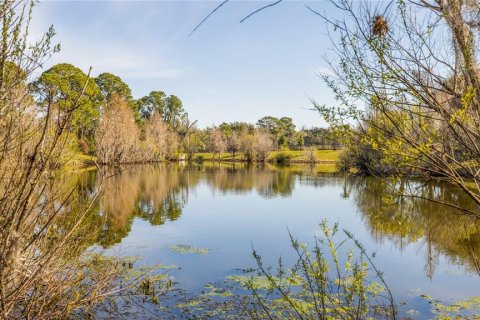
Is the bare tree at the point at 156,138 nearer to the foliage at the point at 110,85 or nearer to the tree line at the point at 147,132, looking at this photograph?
the tree line at the point at 147,132

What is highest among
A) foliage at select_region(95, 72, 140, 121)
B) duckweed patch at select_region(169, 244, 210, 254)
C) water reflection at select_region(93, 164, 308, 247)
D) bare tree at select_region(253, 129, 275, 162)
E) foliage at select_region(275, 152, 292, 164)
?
foliage at select_region(95, 72, 140, 121)

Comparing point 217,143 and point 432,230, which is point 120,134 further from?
point 432,230

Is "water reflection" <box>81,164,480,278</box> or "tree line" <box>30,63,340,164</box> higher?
"tree line" <box>30,63,340,164</box>

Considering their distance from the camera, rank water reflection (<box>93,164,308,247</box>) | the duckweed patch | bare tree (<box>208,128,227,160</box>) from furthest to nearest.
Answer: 1. bare tree (<box>208,128,227,160</box>)
2. water reflection (<box>93,164,308,247</box>)
3. the duckweed patch

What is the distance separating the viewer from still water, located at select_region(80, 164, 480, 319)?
411 inches

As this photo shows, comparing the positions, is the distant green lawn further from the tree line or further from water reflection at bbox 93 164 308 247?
water reflection at bbox 93 164 308 247

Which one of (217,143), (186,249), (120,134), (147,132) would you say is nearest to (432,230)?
(186,249)

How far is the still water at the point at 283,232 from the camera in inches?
411

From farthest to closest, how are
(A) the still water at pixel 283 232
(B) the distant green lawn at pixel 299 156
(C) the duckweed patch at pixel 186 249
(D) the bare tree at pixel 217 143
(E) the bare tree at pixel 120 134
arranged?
(D) the bare tree at pixel 217 143 < (B) the distant green lawn at pixel 299 156 < (E) the bare tree at pixel 120 134 < (C) the duckweed patch at pixel 186 249 < (A) the still water at pixel 283 232

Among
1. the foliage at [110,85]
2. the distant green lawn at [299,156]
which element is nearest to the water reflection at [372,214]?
the foliage at [110,85]

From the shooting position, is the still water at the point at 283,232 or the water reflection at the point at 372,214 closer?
the still water at the point at 283,232

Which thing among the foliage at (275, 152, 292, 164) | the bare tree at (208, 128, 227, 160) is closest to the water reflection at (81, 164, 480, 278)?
the foliage at (275, 152, 292, 164)

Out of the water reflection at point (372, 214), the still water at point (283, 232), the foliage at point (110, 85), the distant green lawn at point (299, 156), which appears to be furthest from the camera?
the distant green lawn at point (299, 156)

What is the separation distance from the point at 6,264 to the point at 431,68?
14.2ft
